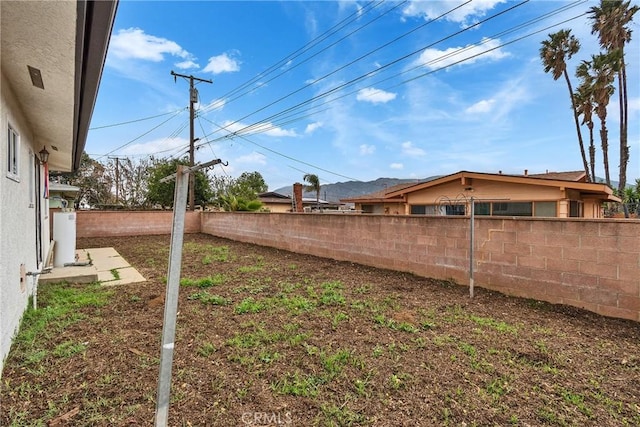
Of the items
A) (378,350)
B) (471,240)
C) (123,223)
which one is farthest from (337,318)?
(123,223)

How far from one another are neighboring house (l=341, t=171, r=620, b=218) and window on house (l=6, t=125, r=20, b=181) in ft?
26.5

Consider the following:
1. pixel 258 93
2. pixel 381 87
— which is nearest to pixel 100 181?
pixel 258 93

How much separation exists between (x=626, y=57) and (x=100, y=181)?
104 feet

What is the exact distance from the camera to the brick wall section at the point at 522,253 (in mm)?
3510

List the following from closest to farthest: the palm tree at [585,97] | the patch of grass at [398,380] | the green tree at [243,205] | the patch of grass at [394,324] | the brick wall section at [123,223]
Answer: the patch of grass at [398,380], the patch of grass at [394,324], the brick wall section at [123,223], the green tree at [243,205], the palm tree at [585,97]

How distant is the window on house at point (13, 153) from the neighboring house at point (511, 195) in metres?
8.07

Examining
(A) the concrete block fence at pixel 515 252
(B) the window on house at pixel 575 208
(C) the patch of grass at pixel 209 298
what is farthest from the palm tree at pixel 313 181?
(C) the patch of grass at pixel 209 298

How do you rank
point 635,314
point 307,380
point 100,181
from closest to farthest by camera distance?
1. point 307,380
2. point 635,314
3. point 100,181

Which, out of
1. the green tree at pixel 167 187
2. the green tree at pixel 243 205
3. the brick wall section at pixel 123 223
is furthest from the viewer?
the green tree at pixel 167 187

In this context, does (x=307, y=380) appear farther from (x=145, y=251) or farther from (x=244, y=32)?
(x=244, y=32)

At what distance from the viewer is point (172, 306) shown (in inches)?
49.7

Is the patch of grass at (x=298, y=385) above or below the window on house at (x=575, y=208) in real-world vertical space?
below

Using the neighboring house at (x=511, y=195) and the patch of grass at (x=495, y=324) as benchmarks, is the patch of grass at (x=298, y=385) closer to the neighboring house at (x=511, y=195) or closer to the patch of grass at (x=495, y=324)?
the patch of grass at (x=495, y=324)

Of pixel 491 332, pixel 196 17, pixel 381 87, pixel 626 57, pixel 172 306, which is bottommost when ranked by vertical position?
pixel 491 332
